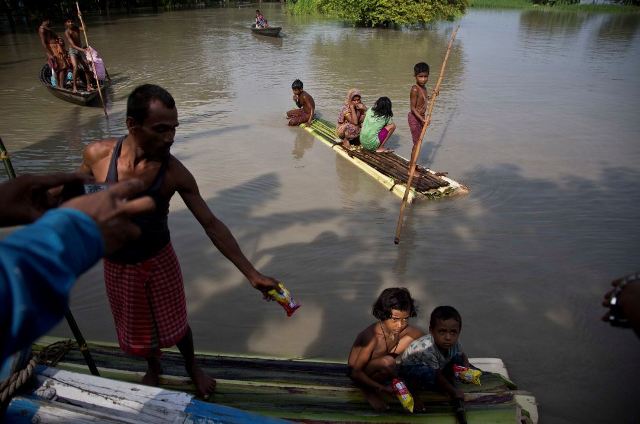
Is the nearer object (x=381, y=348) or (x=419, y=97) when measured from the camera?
(x=381, y=348)

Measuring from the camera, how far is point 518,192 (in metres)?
5.66

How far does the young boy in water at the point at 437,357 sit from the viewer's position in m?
2.30

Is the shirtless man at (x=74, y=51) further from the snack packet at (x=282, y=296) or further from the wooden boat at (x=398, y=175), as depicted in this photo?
the snack packet at (x=282, y=296)

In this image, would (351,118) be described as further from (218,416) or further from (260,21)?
(260,21)

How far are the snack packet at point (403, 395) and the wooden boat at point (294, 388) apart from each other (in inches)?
2.2

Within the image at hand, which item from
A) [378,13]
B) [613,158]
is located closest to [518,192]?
[613,158]

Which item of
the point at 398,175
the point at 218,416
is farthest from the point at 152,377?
the point at 398,175

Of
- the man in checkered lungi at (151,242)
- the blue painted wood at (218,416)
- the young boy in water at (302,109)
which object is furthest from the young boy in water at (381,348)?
the young boy in water at (302,109)

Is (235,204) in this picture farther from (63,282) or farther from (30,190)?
(63,282)

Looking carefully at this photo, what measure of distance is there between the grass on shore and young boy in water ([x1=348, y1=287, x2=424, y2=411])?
39.7 metres

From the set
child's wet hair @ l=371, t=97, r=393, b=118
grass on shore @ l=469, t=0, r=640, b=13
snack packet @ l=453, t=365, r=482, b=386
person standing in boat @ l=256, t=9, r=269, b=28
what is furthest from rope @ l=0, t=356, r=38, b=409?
grass on shore @ l=469, t=0, r=640, b=13

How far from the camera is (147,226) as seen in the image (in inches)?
74.6

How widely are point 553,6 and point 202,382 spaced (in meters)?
44.4

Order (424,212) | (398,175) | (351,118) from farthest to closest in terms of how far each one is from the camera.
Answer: (351,118) < (398,175) < (424,212)
